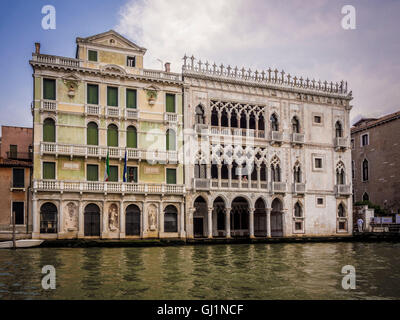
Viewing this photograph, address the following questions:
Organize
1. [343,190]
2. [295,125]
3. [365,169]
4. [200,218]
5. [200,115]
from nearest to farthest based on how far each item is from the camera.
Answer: [200,115], [200,218], [295,125], [343,190], [365,169]

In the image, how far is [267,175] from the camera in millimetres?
33250

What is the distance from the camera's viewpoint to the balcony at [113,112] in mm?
28953

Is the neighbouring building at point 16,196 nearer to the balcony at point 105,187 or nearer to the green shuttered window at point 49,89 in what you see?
the balcony at point 105,187

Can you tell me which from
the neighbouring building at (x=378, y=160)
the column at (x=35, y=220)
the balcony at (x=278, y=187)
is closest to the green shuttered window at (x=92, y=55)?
the column at (x=35, y=220)

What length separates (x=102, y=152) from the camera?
93.2 feet

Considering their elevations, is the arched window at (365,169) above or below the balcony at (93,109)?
below

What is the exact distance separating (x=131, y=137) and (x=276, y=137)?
1069cm

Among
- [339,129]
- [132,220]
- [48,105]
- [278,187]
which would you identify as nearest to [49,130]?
[48,105]

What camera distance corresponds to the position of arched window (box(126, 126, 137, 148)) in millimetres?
29484

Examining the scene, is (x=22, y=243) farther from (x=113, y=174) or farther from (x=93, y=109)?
(x=93, y=109)

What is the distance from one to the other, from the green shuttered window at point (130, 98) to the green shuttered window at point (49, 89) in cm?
456

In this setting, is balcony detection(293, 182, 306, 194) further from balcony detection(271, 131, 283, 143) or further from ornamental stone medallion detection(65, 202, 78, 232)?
ornamental stone medallion detection(65, 202, 78, 232)

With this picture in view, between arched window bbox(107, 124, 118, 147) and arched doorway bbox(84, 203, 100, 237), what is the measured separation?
157 inches
